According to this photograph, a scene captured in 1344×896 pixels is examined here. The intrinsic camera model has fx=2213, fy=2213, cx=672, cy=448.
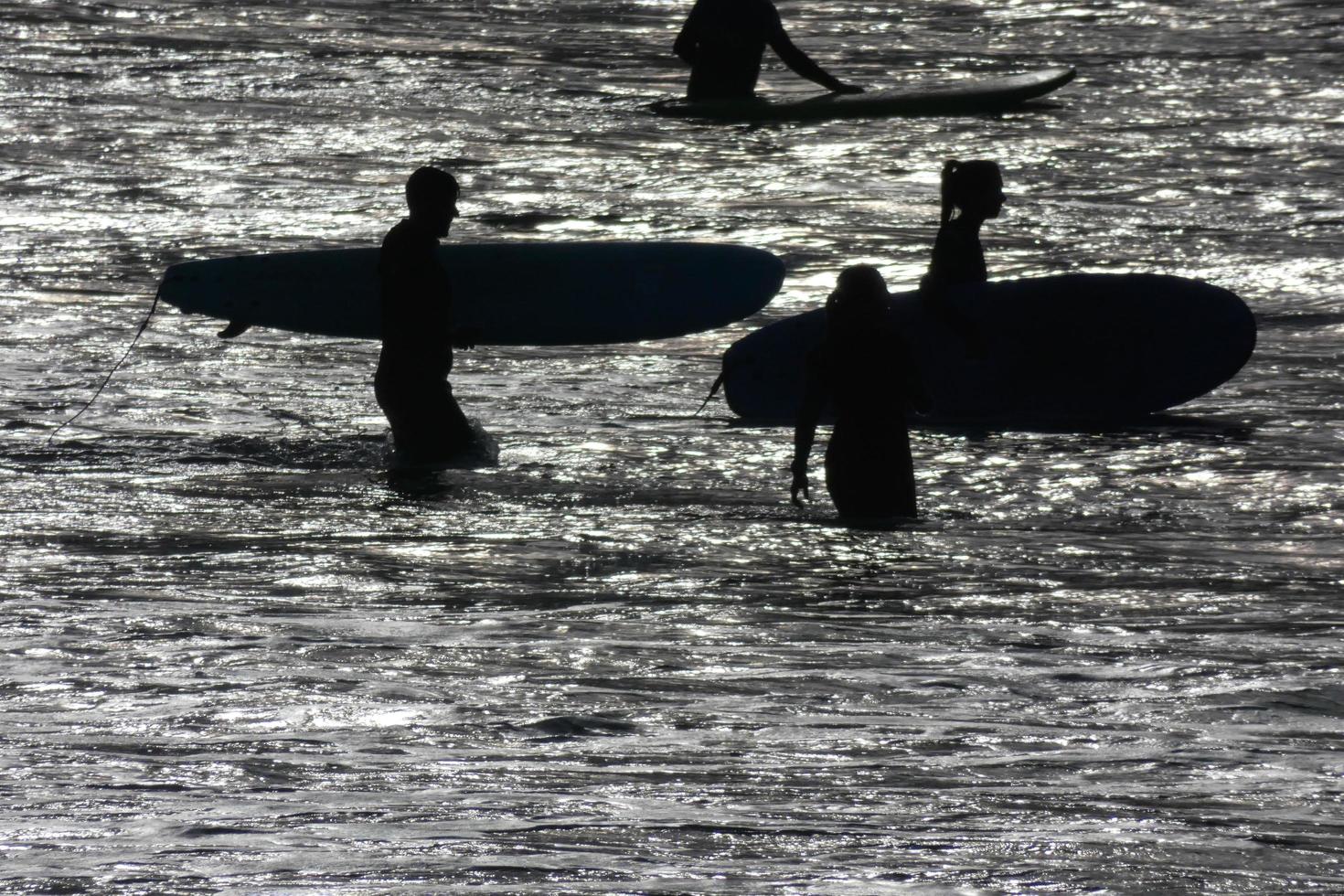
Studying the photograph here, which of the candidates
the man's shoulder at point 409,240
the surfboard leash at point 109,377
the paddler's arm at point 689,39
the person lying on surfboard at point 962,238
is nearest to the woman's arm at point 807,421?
the person lying on surfboard at point 962,238

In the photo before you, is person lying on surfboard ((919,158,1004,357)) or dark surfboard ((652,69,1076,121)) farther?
dark surfboard ((652,69,1076,121))

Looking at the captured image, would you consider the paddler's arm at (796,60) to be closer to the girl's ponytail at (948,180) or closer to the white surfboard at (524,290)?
the white surfboard at (524,290)

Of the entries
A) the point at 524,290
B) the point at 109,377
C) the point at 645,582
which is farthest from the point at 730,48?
the point at 645,582

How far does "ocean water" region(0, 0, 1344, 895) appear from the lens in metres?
4.52

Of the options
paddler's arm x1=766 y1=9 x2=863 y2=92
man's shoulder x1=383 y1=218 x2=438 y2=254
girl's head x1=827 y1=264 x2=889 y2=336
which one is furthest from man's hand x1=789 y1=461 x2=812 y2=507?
paddler's arm x1=766 y1=9 x2=863 y2=92

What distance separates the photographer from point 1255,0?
22.2 metres

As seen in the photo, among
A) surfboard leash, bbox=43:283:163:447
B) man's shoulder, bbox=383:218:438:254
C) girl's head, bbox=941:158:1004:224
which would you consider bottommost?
surfboard leash, bbox=43:283:163:447

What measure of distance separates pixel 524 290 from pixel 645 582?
163 inches

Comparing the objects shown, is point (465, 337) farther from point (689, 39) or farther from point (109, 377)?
point (689, 39)

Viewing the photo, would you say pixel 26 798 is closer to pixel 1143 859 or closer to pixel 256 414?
pixel 1143 859

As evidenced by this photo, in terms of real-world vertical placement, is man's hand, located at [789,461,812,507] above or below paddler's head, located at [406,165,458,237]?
below

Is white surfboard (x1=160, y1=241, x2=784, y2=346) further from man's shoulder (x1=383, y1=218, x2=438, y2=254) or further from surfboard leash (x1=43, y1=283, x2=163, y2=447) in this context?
man's shoulder (x1=383, y1=218, x2=438, y2=254)

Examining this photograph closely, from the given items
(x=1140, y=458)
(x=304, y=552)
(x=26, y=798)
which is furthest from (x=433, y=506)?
(x=26, y=798)

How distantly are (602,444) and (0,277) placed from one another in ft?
15.3
